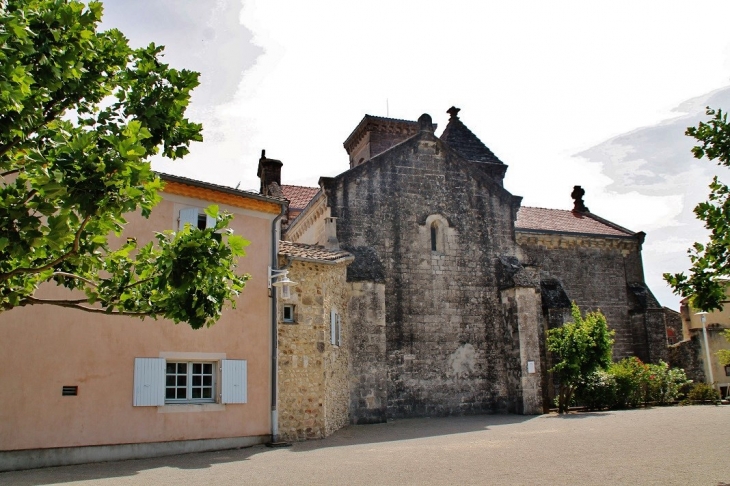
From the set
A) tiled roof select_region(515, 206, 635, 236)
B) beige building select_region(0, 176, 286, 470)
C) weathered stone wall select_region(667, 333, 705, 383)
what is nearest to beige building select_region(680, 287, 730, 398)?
weathered stone wall select_region(667, 333, 705, 383)

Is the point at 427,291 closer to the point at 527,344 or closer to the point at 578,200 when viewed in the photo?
the point at 527,344

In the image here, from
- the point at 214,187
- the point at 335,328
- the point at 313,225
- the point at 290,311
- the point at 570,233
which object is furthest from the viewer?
the point at 570,233

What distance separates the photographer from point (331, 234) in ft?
66.5

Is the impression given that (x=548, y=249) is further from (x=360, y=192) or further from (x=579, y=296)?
(x=360, y=192)

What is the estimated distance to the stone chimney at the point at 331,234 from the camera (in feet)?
66.1

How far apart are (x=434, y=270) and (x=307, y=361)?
766 centimetres

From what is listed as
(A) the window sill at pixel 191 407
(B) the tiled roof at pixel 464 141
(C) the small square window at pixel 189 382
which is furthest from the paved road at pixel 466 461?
(B) the tiled roof at pixel 464 141

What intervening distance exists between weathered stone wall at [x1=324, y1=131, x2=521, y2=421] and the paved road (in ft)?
14.7

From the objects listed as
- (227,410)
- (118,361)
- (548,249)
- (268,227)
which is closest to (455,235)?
(548,249)

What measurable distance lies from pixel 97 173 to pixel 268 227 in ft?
33.0

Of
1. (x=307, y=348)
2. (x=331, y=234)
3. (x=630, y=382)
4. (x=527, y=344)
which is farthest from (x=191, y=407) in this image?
(x=630, y=382)

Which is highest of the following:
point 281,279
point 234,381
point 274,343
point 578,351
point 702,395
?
point 281,279

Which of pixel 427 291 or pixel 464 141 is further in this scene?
pixel 464 141

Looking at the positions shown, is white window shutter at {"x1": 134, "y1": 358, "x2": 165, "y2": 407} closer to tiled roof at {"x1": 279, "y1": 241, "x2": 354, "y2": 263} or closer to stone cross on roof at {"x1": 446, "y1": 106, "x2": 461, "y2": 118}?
tiled roof at {"x1": 279, "y1": 241, "x2": 354, "y2": 263}
